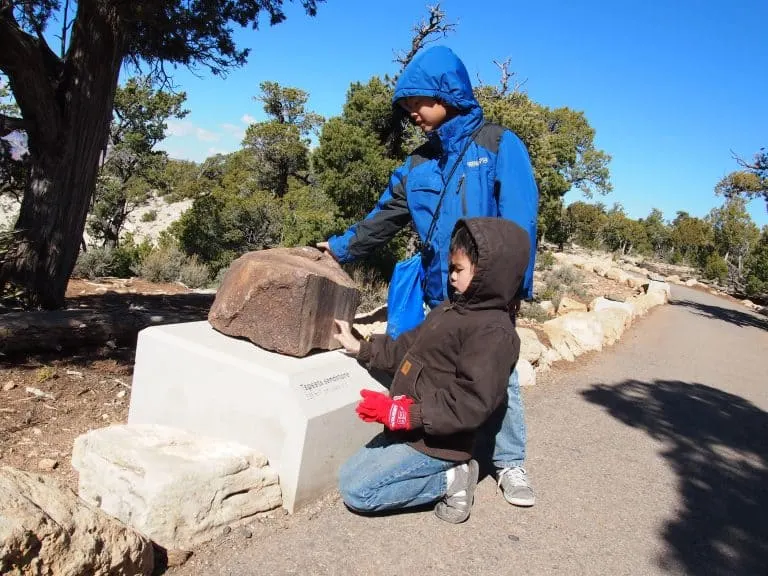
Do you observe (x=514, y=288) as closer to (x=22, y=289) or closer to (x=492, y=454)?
(x=492, y=454)

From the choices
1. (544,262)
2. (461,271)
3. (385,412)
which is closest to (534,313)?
(461,271)

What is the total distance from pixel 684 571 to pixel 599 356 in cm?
477

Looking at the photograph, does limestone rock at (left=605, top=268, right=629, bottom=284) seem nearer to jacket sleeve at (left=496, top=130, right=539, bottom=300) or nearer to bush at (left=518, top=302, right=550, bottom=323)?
bush at (left=518, top=302, right=550, bottom=323)

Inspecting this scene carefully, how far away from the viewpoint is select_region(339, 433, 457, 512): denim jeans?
8.20ft

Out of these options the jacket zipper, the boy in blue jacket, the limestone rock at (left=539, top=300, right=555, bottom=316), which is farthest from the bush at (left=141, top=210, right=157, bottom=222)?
the jacket zipper

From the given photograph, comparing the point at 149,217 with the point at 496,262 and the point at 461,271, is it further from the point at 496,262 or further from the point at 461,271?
the point at 496,262

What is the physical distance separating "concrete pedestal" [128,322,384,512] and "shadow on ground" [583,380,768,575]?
5.26 feet

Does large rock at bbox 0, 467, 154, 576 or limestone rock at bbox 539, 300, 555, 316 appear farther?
limestone rock at bbox 539, 300, 555, 316

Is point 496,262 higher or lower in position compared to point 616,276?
higher

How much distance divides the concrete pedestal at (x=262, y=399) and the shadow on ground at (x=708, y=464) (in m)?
1.60

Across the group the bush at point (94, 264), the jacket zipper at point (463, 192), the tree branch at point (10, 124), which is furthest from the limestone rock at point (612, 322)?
the bush at point (94, 264)

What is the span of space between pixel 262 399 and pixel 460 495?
1.01m

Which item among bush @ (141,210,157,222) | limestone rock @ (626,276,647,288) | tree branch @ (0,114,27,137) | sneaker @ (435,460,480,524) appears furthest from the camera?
bush @ (141,210,157,222)

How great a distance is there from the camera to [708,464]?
154 inches
